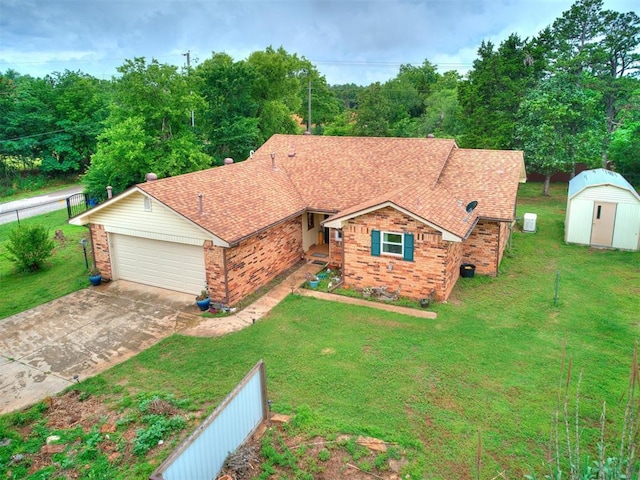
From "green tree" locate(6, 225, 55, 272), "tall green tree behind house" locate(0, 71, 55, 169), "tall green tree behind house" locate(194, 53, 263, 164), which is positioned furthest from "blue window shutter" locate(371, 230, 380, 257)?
"tall green tree behind house" locate(0, 71, 55, 169)

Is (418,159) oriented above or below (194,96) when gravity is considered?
below

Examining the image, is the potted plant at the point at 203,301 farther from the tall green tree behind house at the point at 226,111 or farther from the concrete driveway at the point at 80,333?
the tall green tree behind house at the point at 226,111

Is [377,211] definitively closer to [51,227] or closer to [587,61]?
[51,227]

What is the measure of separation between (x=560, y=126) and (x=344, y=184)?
18.1 meters

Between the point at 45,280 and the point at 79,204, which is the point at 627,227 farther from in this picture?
the point at 79,204

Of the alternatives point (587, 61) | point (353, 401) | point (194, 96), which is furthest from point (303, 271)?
A: point (587, 61)

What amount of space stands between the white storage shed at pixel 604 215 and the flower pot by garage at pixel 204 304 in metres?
16.0

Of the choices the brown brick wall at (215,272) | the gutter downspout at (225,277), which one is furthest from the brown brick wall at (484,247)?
the brown brick wall at (215,272)

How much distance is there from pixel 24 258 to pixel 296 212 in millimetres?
10923

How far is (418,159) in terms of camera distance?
19891 millimetres

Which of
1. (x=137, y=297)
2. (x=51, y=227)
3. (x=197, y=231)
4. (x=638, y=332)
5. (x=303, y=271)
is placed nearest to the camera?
(x=638, y=332)

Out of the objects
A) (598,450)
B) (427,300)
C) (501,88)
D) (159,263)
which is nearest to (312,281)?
(427,300)

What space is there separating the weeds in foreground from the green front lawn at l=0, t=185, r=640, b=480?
0.20 m

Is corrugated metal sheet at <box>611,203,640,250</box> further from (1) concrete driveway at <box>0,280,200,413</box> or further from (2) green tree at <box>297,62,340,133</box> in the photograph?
(2) green tree at <box>297,62,340,133</box>
